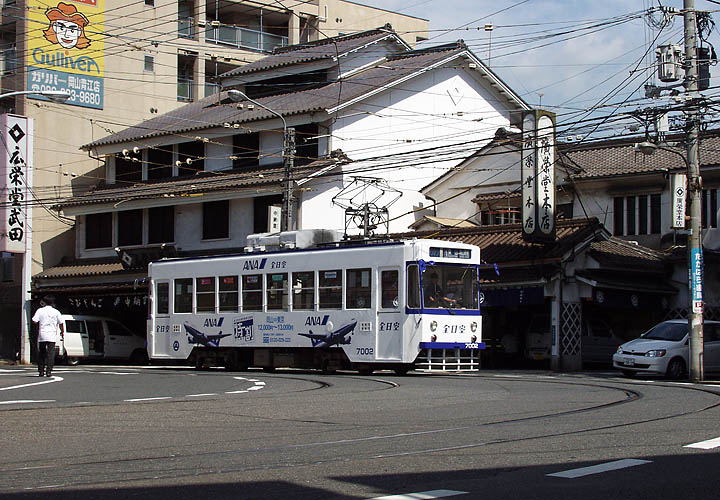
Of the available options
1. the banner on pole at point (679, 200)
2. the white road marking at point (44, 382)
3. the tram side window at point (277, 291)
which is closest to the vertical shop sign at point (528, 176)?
the banner on pole at point (679, 200)

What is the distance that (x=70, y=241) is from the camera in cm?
4628

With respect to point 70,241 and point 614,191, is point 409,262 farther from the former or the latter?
point 70,241

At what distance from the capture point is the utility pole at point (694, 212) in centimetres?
2370

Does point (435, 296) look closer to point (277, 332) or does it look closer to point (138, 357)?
point (277, 332)

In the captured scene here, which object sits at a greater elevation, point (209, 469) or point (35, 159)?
point (35, 159)

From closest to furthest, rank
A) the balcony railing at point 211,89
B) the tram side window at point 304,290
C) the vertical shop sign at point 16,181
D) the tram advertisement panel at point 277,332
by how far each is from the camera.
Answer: the tram advertisement panel at point 277,332
the tram side window at point 304,290
the vertical shop sign at point 16,181
the balcony railing at point 211,89

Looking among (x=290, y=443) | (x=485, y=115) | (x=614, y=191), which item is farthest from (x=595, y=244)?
(x=290, y=443)

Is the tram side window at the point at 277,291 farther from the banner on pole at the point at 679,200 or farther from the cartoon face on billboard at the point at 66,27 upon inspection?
the cartoon face on billboard at the point at 66,27

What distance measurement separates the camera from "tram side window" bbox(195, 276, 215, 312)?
89.9ft

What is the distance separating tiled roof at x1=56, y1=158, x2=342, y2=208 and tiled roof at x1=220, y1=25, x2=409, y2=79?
5.62 metres

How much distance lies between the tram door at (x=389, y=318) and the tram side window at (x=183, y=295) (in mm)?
7224

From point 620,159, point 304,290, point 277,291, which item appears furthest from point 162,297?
point 620,159

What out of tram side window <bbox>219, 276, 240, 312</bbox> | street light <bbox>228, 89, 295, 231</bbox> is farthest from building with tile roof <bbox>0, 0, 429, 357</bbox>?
tram side window <bbox>219, 276, 240, 312</bbox>

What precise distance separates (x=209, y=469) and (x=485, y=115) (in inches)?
1437
